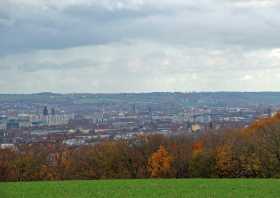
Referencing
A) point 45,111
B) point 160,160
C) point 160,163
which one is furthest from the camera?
point 45,111

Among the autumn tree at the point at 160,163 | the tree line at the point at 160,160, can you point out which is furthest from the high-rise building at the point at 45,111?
the autumn tree at the point at 160,163

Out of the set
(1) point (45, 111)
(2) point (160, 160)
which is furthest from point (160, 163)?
(1) point (45, 111)

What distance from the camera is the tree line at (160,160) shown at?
5184 cm

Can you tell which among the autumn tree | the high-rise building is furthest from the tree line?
the high-rise building

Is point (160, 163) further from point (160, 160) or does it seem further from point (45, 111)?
point (45, 111)

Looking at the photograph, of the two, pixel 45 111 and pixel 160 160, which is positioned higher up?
pixel 45 111

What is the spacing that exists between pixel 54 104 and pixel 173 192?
17166 centimetres

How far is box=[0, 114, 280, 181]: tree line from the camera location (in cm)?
5184

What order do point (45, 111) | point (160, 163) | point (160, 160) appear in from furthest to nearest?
1. point (45, 111)
2. point (160, 160)
3. point (160, 163)

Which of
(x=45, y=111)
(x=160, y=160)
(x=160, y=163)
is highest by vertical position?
(x=45, y=111)

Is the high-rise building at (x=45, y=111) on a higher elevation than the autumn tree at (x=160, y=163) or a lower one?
higher

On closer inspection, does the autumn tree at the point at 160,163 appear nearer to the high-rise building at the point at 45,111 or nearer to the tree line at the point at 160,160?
the tree line at the point at 160,160

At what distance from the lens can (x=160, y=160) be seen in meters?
58.6

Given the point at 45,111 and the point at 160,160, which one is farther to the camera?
the point at 45,111
